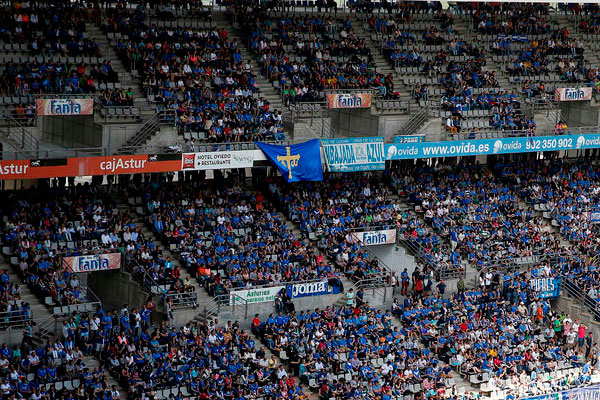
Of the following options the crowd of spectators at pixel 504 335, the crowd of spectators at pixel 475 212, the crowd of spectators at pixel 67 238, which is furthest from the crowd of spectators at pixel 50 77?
the crowd of spectators at pixel 504 335

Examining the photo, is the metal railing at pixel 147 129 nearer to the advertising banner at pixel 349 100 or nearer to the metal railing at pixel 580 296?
the advertising banner at pixel 349 100

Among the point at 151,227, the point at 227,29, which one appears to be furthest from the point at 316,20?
the point at 151,227

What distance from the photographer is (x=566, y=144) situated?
46094 mm

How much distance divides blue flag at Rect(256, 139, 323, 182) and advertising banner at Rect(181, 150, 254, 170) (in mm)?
663

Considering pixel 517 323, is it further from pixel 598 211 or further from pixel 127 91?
pixel 127 91

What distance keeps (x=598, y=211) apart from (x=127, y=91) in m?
20.0

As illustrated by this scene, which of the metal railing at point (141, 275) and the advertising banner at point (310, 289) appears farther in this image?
the advertising banner at point (310, 289)

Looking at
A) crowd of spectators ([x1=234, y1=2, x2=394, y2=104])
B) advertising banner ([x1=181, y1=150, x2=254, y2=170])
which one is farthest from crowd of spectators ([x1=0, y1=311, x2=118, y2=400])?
crowd of spectators ([x1=234, y1=2, x2=394, y2=104])

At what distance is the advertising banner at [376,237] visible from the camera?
39.7 meters

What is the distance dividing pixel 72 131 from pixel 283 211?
26.0ft

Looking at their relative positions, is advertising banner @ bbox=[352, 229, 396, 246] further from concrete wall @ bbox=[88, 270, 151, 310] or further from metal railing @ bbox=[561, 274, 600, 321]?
concrete wall @ bbox=[88, 270, 151, 310]

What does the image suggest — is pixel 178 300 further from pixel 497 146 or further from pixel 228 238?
pixel 497 146

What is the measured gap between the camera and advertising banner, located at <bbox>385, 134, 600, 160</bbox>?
42.1 meters

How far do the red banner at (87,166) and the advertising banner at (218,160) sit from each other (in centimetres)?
37
